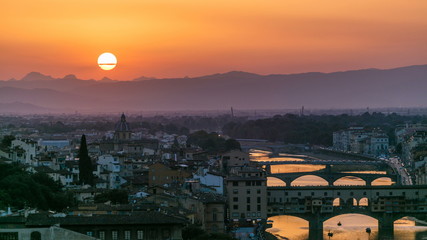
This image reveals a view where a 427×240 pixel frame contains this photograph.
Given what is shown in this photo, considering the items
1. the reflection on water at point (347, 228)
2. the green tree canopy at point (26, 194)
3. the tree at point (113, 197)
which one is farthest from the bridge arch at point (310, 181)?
the green tree canopy at point (26, 194)

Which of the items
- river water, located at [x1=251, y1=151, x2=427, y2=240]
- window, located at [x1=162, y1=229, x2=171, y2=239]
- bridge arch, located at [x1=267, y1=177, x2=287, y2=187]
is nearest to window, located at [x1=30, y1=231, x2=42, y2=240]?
window, located at [x1=162, y1=229, x2=171, y2=239]

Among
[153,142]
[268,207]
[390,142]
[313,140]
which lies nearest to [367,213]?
[268,207]

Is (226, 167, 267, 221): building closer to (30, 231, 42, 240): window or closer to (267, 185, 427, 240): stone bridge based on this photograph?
(267, 185, 427, 240): stone bridge

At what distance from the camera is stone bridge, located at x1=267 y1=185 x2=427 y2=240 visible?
2778 cm

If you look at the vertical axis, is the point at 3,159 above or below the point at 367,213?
above

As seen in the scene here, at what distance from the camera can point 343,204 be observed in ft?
97.7

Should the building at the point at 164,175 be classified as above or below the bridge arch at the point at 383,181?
above

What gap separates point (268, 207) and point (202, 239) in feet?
37.9

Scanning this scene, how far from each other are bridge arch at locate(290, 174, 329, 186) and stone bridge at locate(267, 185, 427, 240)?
465 inches

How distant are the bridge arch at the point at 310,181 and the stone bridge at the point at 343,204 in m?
11.8

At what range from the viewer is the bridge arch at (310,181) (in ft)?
137

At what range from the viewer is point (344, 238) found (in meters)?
24.9

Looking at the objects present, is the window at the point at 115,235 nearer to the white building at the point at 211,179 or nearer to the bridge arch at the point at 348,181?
the white building at the point at 211,179

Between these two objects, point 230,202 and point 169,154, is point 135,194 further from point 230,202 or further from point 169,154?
point 169,154
